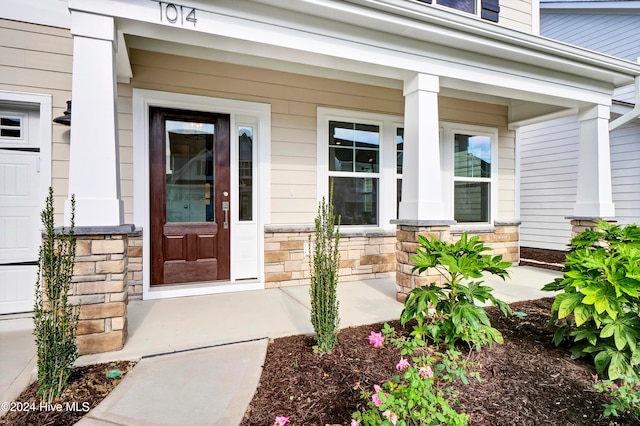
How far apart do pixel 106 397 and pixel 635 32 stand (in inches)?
399

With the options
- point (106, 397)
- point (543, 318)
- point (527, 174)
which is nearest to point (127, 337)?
point (106, 397)

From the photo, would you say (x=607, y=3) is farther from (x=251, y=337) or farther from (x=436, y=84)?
(x=251, y=337)

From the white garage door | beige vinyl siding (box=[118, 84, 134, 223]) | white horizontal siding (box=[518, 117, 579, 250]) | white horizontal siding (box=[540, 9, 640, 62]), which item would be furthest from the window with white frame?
white horizontal siding (box=[540, 9, 640, 62])

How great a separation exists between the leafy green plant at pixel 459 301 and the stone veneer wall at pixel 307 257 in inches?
76.7

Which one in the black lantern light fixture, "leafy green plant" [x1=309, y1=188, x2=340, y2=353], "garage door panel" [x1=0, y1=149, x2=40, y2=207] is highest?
the black lantern light fixture

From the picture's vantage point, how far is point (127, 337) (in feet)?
8.38

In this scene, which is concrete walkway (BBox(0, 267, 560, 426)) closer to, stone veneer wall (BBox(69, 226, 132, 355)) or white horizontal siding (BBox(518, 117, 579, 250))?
stone veneer wall (BBox(69, 226, 132, 355))

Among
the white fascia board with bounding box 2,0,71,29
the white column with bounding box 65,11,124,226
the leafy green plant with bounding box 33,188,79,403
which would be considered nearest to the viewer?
the leafy green plant with bounding box 33,188,79,403

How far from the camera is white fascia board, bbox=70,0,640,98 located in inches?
101

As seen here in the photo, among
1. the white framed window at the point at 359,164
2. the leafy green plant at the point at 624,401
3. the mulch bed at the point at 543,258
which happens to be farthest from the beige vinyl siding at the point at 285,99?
the mulch bed at the point at 543,258

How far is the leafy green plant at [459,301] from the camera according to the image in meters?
2.17

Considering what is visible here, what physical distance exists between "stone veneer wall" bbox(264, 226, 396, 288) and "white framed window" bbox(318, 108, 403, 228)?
0.80 ft

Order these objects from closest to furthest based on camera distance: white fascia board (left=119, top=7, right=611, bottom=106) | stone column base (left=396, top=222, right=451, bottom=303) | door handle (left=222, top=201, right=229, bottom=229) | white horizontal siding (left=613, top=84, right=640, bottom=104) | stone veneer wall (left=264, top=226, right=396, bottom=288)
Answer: white fascia board (left=119, top=7, right=611, bottom=106)
stone column base (left=396, top=222, right=451, bottom=303)
door handle (left=222, top=201, right=229, bottom=229)
stone veneer wall (left=264, top=226, right=396, bottom=288)
white horizontal siding (left=613, top=84, right=640, bottom=104)

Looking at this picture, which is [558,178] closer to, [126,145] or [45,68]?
[126,145]
